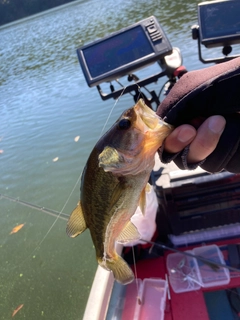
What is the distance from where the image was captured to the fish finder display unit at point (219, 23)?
3863 mm

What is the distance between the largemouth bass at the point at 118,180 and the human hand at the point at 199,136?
6 cm

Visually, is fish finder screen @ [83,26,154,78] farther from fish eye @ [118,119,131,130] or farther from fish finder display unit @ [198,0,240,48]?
fish eye @ [118,119,131,130]

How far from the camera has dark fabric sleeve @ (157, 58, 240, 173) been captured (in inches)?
62.9

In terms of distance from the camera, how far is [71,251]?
5.34 meters

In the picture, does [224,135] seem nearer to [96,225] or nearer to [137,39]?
[96,225]

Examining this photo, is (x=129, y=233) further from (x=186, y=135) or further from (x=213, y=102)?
(x=213, y=102)

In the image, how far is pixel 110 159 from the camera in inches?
64.1

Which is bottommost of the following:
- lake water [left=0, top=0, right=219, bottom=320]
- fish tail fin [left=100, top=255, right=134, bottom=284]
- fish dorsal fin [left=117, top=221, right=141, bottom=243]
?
lake water [left=0, top=0, right=219, bottom=320]

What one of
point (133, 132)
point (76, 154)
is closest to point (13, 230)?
point (76, 154)

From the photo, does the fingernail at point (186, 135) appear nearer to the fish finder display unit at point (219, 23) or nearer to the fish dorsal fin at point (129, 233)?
the fish dorsal fin at point (129, 233)

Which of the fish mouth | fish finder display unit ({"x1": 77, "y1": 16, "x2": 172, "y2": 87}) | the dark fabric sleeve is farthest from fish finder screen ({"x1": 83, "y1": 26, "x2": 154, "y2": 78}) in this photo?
the fish mouth

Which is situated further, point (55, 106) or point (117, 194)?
point (55, 106)

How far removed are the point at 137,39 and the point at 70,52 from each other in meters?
15.9

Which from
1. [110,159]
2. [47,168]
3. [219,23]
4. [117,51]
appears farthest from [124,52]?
[47,168]
